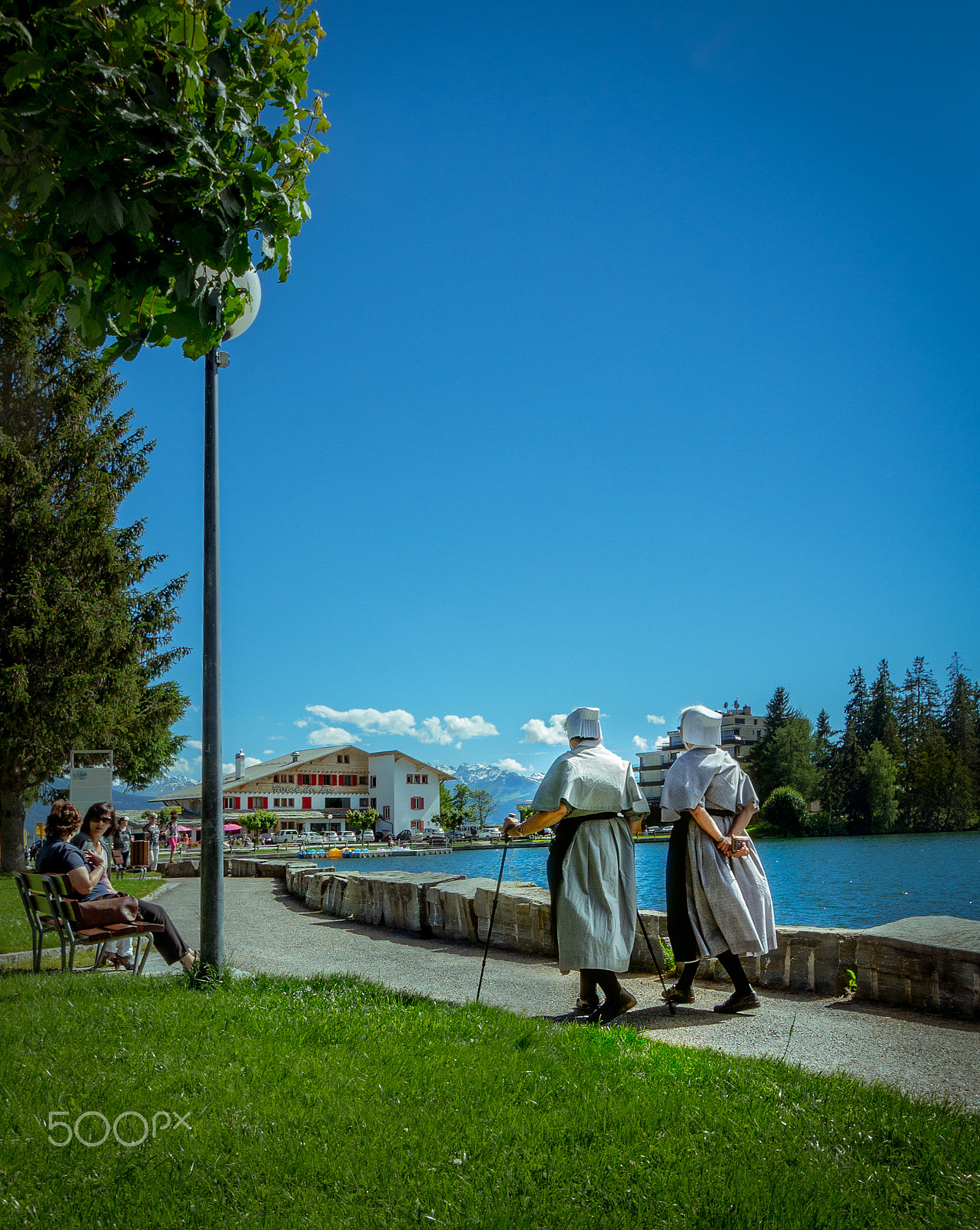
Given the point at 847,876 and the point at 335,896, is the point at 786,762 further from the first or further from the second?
the point at 335,896

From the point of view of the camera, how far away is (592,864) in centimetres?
598

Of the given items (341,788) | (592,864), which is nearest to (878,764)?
(341,788)

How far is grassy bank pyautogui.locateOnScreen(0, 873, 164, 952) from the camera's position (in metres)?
9.46

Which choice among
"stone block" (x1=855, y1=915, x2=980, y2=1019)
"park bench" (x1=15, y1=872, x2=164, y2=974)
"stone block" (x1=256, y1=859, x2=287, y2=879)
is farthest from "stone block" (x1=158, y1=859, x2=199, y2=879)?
"stone block" (x1=855, y1=915, x2=980, y2=1019)

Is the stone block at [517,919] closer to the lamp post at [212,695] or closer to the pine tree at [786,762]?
the lamp post at [212,695]

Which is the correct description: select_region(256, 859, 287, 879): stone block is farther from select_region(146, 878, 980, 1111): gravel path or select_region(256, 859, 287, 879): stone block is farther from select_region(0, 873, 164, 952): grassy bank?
select_region(146, 878, 980, 1111): gravel path

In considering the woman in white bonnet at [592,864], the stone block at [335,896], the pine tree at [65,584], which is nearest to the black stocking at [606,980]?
the woman in white bonnet at [592,864]

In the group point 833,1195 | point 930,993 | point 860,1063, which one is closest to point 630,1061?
point 860,1063

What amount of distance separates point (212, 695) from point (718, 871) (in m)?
3.91

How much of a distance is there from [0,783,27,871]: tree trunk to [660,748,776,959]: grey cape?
77.3 feet

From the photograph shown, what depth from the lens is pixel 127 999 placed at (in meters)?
5.91

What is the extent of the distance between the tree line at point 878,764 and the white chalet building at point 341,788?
31.7 metres

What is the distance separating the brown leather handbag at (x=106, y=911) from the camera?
7004 mm

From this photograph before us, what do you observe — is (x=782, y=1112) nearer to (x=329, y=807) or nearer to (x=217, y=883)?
(x=217, y=883)
